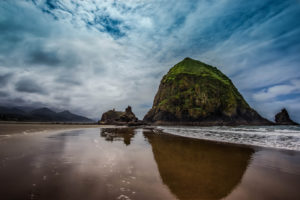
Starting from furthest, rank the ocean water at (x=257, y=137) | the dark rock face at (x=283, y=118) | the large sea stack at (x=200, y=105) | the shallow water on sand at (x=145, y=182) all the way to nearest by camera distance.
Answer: the dark rock face at (x=283, y=118) → the large sea stack at (x=200, y=105) → the ocean water at (x=257, y=137) → the shallow water on sand at (x=145, y=182)

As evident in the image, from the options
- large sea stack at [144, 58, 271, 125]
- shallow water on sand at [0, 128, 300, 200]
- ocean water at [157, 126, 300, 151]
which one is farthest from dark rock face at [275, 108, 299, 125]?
shallow water on sand at [0, 128, 300, 200]

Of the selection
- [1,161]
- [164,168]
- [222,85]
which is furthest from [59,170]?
[222,85]

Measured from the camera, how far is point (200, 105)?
Result: 2825 inches

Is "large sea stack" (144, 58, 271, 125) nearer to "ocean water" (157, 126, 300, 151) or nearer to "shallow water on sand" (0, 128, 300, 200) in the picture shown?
"ocean water" (157, 126, 300, 151)

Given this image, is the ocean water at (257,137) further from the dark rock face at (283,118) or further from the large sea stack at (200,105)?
the dark rock face at (283,118)

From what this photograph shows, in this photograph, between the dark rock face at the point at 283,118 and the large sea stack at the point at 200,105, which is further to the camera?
the dark rock face at the point at 283,118

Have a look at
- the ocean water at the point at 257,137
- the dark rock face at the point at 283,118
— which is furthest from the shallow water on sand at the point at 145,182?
the dark rock face at the point at 283,118

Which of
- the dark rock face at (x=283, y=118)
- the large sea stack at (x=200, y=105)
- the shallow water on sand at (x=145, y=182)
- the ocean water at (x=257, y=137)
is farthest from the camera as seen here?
the dark rock face at (x=283, y=118)

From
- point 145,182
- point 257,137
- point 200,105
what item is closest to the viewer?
point 145,182

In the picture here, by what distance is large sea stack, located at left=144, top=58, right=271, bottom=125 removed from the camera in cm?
6956

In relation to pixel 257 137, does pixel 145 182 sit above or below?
below

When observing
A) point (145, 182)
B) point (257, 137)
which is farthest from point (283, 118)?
point (145, 182)

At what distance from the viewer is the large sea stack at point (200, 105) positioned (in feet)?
228

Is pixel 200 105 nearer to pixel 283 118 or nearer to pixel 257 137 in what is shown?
pixel 283 118
